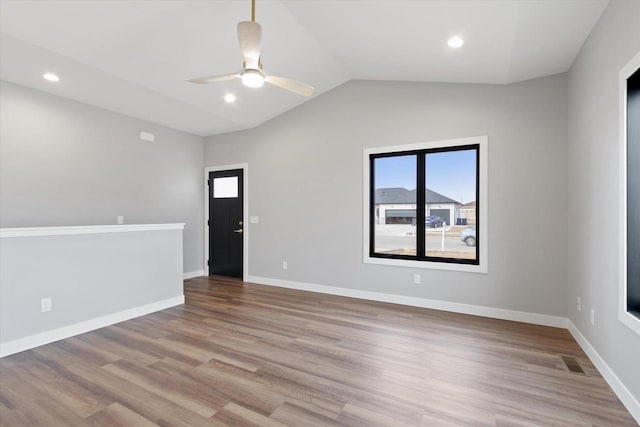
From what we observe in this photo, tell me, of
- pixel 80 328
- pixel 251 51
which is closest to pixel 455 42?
pixel 251 51

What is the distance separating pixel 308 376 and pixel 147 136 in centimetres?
485

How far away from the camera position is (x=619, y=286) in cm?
223

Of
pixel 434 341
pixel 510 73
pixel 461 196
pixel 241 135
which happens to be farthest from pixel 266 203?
pixel 510 73

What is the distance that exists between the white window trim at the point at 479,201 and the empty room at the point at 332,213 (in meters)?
0.03

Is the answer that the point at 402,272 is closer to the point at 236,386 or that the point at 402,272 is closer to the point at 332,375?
the point at 332,375

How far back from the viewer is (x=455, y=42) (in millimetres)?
3111

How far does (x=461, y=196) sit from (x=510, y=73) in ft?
4.93

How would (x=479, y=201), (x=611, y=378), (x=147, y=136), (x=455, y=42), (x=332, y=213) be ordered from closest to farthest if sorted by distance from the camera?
(x=611, y=378) → (x=455, y=42) → (x=479, y=201) → (x=332, y=213) → (x=147, y=136)

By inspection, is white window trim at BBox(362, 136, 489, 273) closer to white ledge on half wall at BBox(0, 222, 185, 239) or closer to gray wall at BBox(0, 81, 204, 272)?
white ledge on half wall at BBox(0, 222, 185, 239)

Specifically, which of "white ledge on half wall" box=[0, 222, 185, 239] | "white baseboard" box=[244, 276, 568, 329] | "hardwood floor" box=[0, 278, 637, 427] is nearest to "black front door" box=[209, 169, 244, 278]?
"white baseboard" box=[244, 276, 568, 329]

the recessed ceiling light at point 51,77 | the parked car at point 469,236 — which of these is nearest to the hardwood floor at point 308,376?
the parked car at point 469,236

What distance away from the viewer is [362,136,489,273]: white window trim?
3951mm

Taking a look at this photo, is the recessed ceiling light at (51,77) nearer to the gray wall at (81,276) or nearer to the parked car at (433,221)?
the gray wall at (81,276)

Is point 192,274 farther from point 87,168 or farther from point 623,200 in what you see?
point 623,200
